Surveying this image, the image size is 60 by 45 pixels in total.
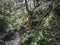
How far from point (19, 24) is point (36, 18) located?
249 cm

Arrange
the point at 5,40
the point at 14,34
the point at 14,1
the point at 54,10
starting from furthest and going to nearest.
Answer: the point at 14,1 < the point at 14,34 < the point at 5,40 < the point at 54,10

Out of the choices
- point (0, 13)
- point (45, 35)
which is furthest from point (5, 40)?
point (45, 35)

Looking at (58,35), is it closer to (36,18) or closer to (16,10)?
A: (36,18)

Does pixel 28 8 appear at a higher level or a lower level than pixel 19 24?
higher

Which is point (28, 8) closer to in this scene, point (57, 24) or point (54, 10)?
point (54, 10)

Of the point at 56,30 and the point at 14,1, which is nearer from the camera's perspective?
the point at 56,30

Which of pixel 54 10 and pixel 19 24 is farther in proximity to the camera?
pixel 19 24

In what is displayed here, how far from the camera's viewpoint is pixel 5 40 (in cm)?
1021

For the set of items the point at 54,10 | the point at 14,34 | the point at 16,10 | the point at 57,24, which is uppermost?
the point at 54,10

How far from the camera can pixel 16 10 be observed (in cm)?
1545

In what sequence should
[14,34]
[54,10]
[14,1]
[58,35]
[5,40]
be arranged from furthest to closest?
[14,1], [14,34], [5,40], [54,10], [58,35]

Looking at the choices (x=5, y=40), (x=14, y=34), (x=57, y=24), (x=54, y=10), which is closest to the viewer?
(x=57, y=24)

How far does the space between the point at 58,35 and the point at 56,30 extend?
0.37 m

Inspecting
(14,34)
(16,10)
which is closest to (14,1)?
(16,10)
